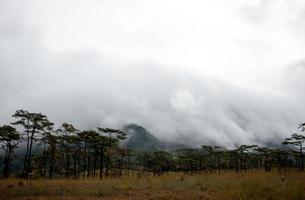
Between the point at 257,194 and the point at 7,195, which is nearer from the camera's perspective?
the point at 257,194

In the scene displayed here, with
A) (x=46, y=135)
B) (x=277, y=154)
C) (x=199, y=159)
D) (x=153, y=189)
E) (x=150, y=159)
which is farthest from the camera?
(x=150, y=159)

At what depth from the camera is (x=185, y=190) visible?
1333 cm

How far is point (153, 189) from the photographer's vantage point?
14.2 metres

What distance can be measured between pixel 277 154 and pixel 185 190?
80.6m

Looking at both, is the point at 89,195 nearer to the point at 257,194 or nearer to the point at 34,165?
the point at 257,194

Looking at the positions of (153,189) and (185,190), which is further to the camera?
(153,189)

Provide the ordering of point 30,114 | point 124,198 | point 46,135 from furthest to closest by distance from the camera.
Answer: point 46,135 → point 30,114 → point 124,198

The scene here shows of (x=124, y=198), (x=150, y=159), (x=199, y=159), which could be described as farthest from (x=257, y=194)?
(x=150, y=159)

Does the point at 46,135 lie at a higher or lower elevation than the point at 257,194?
higher

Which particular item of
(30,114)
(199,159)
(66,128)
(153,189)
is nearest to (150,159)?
(199,159)

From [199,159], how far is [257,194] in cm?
9446

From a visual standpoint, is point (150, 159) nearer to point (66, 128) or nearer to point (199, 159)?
point (199, 159)

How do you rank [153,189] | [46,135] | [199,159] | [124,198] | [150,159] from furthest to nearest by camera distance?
[150,159], [199,159], [46,135], [153,189], [124,198]

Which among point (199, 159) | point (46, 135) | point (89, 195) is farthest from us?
point (199, 159)
